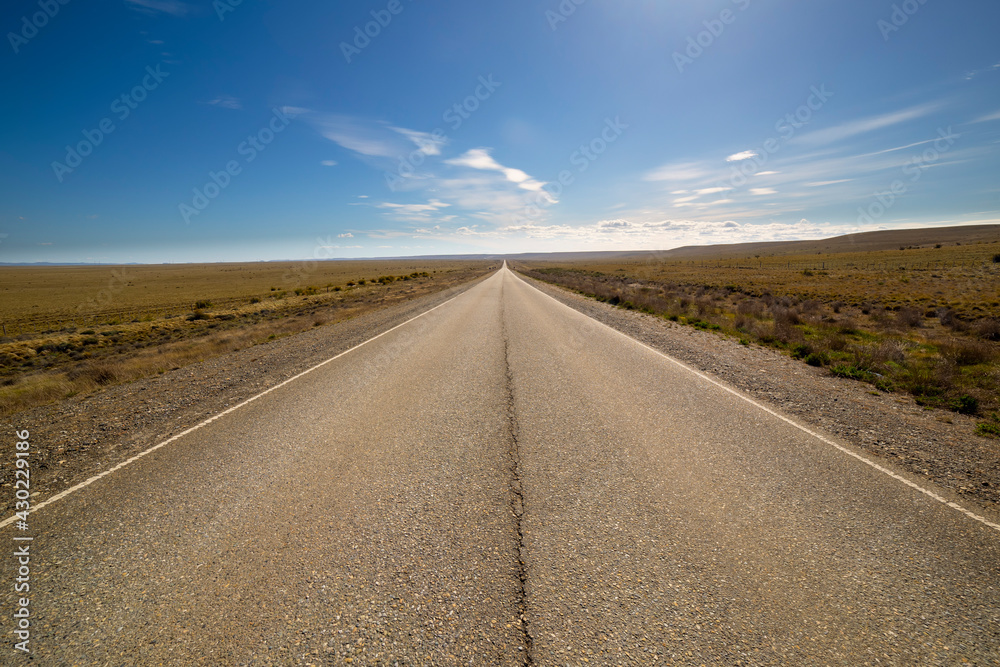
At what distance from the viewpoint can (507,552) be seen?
2934mm

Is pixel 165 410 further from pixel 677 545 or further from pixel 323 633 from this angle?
pixel 677 545

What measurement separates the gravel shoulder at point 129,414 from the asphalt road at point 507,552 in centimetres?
62

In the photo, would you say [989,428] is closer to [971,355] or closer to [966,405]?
[966,405]

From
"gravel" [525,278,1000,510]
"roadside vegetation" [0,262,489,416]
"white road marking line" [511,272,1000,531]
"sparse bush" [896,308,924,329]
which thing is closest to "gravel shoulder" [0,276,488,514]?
"roadside vegetation" [0,262,489,416]

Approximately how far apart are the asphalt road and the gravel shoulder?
62 cm

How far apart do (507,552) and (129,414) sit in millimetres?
6669

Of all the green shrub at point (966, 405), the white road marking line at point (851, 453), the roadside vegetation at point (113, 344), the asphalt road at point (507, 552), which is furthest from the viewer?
the roadside vegetation at point (113, 344)

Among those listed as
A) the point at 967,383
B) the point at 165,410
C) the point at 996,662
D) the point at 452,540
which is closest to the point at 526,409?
the point at 452,540

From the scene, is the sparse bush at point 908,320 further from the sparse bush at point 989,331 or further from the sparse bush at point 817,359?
the sparse bush at point 817,359

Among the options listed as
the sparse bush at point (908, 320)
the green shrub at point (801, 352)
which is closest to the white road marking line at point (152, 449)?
the green shrub at point (801, 352)

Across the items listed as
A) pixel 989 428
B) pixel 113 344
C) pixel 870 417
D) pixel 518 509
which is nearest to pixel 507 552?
pixel 518 509

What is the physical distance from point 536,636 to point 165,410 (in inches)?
268

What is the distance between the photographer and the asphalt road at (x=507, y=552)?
7.31 ft

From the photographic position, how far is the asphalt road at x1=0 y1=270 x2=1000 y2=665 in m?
2.23
